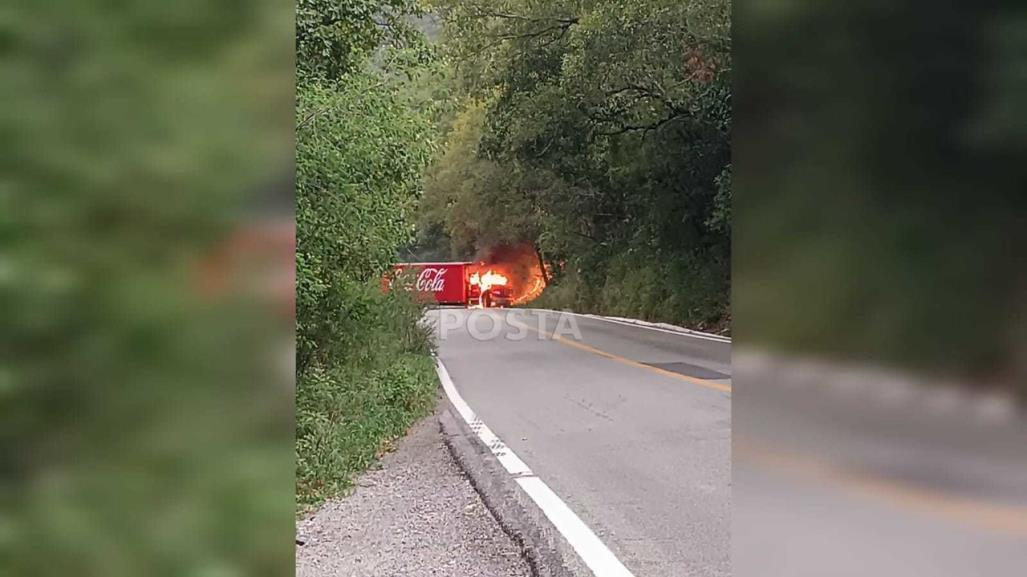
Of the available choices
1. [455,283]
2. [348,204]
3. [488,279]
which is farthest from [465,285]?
[348,204]

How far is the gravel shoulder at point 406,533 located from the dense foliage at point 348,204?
13 centimetres

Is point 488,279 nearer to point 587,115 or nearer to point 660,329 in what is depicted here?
point 660,329

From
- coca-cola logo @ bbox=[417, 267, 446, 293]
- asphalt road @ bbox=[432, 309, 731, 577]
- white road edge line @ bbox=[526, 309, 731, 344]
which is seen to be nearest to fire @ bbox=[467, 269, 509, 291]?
white road edge line @ bbox=[526, 309, 731, 344]

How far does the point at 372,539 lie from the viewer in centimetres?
195

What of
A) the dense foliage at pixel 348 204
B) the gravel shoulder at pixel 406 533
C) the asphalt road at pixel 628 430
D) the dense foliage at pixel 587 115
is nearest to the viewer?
the gravel shoulder at pixel 406 533

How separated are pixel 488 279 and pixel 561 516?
10302 mm

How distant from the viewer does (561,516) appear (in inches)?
94.9

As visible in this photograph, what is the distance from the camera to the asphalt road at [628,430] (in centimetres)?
231
